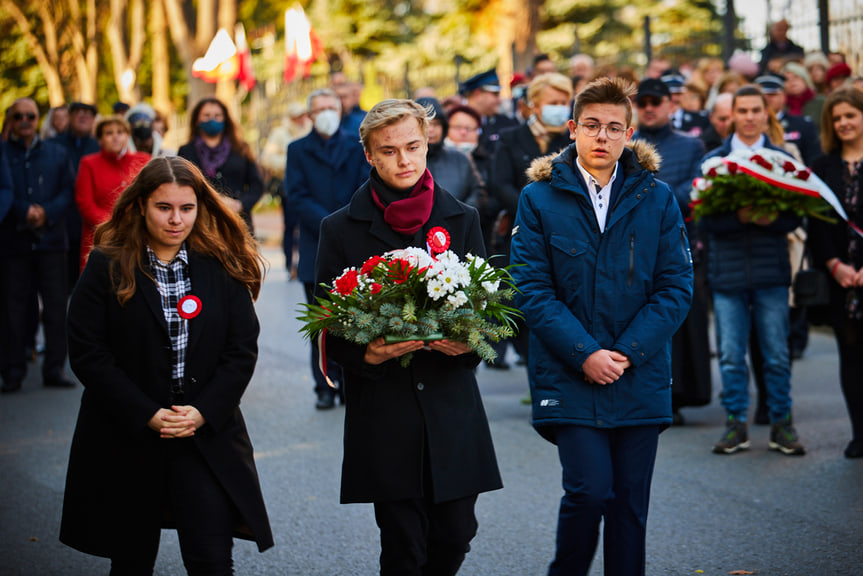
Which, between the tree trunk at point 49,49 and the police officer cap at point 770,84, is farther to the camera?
the tree trunk at point 49,49

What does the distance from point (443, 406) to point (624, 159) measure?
4.39 feet

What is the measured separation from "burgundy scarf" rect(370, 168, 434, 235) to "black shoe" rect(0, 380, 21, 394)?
6.80 metres

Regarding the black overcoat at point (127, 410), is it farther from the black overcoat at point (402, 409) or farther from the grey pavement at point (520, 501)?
the black overcoat at point (402, 409)

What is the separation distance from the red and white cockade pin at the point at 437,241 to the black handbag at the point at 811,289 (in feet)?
12.6

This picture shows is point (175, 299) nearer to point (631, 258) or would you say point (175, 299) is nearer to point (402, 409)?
point (402, 409)

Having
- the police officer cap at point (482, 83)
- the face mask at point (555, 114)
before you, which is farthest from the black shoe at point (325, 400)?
the police officer cap at point (482, 83)

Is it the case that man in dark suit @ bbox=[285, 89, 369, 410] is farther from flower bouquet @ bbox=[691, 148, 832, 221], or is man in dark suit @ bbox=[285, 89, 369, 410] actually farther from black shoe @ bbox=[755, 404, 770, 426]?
black shoe @ bbox=[755, 404, 770, 426]

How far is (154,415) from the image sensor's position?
13.7ft

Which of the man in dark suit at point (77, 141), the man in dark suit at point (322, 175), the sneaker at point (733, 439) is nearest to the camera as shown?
the sneaker at point (733, 439)

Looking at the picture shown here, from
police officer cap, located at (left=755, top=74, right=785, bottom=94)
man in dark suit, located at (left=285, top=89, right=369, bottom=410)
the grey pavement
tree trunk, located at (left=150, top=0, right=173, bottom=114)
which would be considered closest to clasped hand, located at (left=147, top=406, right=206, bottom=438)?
the grey pavement

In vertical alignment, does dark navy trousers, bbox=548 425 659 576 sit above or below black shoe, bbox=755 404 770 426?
above

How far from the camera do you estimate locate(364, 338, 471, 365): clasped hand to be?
12.8ft

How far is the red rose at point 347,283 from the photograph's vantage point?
12.8 feet

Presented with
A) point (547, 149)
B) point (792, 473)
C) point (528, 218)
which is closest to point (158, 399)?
point (528, 218)
